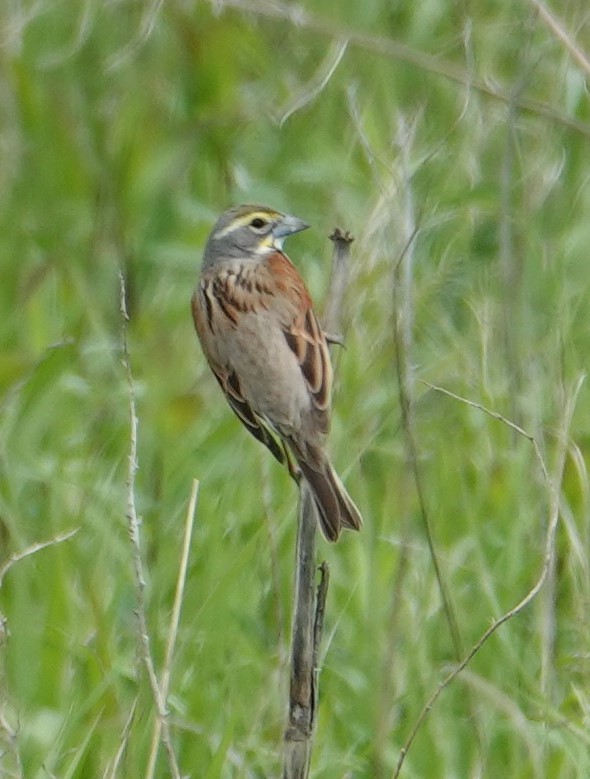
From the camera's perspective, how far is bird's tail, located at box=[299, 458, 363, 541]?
3.49 meters

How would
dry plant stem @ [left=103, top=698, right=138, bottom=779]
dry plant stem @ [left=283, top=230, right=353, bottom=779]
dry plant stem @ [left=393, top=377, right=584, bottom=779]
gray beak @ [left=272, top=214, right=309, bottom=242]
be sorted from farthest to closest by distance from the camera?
gray beak @ [left=272, top=214, right=309, bottom=242] → dry plant stem @ [left=393, top=377, right=584, bottom=779] → dry plant stem @ [left=103, top=698, right=138, bottom=779] → dry plant stem @ [left=283, top=230, right=353, bottom=779]

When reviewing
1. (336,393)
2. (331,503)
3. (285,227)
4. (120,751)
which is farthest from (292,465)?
(120,751)

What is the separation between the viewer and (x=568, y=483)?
4.34 metres

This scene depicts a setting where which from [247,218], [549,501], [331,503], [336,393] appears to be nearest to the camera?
[331,503]

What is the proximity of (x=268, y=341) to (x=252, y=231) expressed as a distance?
1.51ft

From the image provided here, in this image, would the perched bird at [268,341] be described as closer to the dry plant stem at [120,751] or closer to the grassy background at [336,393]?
the grassy background at [336,393]

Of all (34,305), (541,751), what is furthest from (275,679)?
(34,305)

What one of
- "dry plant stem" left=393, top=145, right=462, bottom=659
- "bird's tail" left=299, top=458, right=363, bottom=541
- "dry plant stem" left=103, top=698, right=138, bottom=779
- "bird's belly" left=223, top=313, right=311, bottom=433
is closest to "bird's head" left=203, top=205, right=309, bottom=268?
"bird's belly" left=223, top=313, right=311, bottom=433

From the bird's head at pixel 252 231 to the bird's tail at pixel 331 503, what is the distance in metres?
0.99

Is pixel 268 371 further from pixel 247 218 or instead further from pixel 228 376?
pixel 247 218

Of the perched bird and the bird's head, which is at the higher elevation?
the bird's head

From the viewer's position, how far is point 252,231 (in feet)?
15.0

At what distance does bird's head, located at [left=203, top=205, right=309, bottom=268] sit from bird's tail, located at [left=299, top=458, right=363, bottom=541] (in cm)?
99

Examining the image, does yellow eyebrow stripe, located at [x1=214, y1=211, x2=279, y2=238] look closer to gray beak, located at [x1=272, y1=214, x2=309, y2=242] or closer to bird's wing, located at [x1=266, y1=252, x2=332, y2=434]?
gray beak, located at [x1=272, y1=214, x2=309, y2=242]
